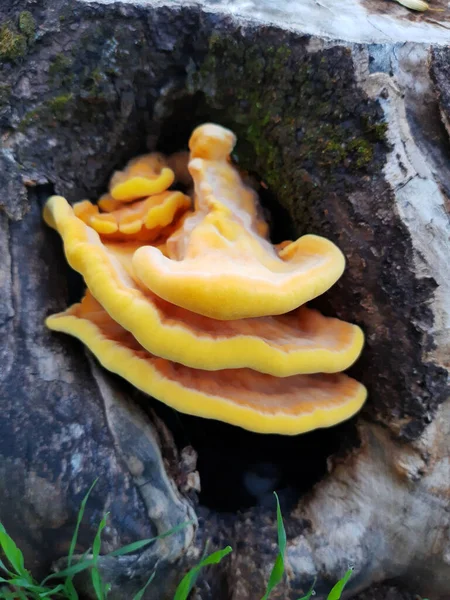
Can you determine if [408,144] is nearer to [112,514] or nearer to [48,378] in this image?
[48,378]

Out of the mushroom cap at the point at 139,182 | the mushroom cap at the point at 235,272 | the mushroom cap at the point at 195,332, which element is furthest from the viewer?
the mushroom cap at the point at 139,182

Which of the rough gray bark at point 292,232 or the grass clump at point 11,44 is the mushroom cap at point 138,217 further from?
the grass clump at point 11,44

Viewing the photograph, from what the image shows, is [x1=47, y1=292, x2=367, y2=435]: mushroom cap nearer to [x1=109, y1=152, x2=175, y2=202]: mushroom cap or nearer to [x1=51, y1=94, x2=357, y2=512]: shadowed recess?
[x1=51, y1=94, x2=357, y2=512]: shadowed recess

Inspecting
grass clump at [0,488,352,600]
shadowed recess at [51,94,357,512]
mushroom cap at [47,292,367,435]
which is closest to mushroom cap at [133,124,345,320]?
shadowed recess at [51,94,357,512]

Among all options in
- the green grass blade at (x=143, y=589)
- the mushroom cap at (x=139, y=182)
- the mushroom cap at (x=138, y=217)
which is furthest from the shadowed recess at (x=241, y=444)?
the green grass blade at (x=143, y=589)

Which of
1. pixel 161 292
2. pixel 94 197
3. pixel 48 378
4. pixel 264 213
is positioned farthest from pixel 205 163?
pixel 48 378

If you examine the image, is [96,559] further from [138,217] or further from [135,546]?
[138,217]

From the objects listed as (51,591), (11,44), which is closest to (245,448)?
(51,591)
